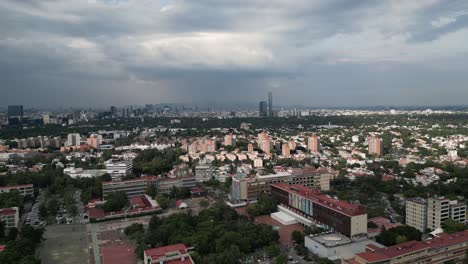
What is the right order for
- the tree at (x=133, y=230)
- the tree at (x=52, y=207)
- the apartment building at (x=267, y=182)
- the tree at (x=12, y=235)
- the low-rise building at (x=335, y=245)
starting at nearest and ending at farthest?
the low-rise building at (x=335, y=245)
the tree at (x=12, y=235)
the tree at (x=133, y=230)
the tree at (x=52, y=207)
the apartment building at (x=267, y=182)

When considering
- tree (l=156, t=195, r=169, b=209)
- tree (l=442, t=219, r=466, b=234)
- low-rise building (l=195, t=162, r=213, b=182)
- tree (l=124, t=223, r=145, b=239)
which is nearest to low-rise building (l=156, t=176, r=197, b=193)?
low-rise building (l=195, t=162, r=213, b=182)

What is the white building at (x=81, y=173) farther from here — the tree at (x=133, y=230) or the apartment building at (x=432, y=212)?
the apartment building at (x=432, y=212)

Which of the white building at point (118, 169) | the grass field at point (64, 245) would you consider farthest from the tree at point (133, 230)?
the white building at point (118, 169)

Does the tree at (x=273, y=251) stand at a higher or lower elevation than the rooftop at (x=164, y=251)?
lower

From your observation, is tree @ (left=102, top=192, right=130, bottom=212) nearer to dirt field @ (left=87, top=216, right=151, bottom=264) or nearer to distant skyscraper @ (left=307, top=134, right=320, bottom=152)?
dirt field @ (left=87, top=216, right=151, bottom=264)

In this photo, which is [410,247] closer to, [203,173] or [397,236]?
[397,236]

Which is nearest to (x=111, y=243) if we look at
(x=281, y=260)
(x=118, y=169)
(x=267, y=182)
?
(x=281, y=260)

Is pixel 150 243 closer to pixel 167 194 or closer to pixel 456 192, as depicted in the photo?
pixel 167 194

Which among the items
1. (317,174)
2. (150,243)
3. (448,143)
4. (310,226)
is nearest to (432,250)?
(310,226)

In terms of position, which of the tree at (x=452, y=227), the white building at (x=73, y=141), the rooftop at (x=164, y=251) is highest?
the white building at (x=73, y=141)
